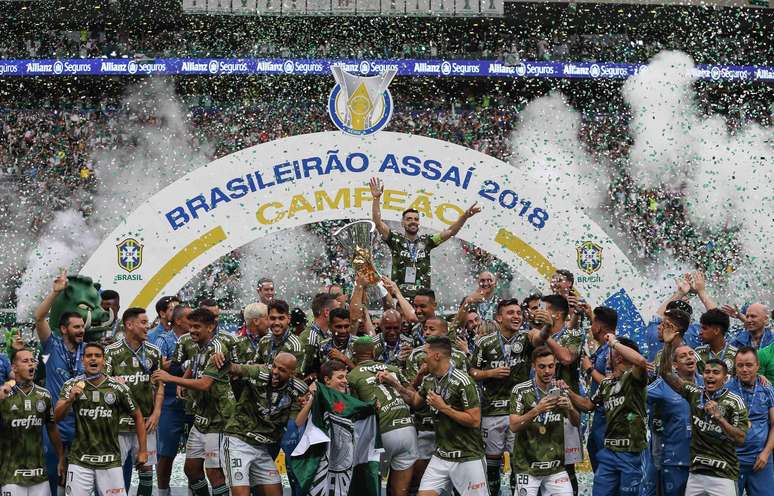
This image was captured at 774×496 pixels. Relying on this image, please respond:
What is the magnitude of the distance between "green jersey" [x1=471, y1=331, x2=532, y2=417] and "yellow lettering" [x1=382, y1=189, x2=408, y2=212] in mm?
2562

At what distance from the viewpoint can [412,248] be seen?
10109 mm

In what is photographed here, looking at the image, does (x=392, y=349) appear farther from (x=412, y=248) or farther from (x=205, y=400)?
(x=412, y=248)

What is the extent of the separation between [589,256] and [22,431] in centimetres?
558

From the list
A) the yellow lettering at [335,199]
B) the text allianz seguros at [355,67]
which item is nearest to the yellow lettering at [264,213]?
the yellow lettering at [335,199]

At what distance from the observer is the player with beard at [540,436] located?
7.62 meters

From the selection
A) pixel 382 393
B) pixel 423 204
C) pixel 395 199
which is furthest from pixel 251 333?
pixel 423 204

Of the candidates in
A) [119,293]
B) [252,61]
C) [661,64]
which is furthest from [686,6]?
[119,293]

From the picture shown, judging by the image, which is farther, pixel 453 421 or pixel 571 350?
pixel 571 350

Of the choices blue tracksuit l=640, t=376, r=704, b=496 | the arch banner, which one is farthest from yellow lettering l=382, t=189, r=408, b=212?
blue tracksuit l=640, t=376, r=704, b=496

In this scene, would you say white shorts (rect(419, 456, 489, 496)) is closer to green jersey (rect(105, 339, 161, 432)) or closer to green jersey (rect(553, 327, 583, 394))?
green jersey (rect(553, 327, 583, 394))

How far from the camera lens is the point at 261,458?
8094 mm

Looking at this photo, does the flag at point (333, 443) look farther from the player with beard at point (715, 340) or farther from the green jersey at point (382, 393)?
the player with beard at point (715, 340)

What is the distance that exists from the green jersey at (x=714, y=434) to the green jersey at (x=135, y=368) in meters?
4.18

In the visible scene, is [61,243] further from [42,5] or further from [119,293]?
[119,293]
